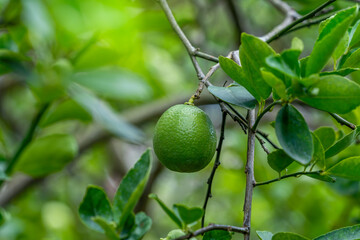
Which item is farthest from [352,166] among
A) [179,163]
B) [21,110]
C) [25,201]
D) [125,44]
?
[21,110]

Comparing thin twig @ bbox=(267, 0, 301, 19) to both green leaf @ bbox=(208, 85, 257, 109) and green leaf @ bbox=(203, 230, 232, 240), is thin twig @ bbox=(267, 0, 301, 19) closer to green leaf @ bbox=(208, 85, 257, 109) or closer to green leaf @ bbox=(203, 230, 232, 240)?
green leaf @ bbox=(208, 85, 257, 109)

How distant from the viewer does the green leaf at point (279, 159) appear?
0.59 meters

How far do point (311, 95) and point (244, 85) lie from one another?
0.33ft

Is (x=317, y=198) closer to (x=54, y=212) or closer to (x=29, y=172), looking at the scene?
(x=29, y=172)

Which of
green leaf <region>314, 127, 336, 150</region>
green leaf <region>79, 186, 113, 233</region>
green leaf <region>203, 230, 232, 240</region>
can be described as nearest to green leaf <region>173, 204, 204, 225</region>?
green leaf <region>203, 230, 232, 240</region>

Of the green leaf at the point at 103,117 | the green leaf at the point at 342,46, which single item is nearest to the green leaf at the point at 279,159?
the green leaf at the point at 342,46

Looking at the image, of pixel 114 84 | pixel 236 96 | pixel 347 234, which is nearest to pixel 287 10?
pixel 114 84

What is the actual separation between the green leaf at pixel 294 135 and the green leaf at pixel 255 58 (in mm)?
40

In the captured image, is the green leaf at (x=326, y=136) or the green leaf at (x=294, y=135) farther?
the green leaf at (x=326, y=136)

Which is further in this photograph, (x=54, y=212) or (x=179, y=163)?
(x=54, y=212)

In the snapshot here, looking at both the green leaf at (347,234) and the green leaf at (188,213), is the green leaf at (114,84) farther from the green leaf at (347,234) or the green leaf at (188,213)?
the green leaf at (347,234)

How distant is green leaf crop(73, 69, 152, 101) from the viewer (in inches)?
34.4

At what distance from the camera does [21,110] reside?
2.81 m

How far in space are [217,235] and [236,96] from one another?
181 millimetres
